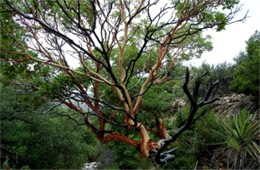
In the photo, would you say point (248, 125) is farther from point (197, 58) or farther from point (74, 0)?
point (74, 0)

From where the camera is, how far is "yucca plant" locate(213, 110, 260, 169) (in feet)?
15.9

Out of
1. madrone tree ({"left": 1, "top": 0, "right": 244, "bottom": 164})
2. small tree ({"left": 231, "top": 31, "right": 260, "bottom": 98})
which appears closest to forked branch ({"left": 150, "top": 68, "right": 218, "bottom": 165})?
madrone tree ({"left": 1, "top": 0, "right": 244, "bottom": 164})

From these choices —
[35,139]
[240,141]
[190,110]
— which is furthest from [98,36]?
[35,139]

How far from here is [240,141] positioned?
5.10 metres

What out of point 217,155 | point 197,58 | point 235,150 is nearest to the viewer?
point 235,150

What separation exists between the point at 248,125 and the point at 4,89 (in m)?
6.26

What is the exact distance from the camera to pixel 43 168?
8.17m

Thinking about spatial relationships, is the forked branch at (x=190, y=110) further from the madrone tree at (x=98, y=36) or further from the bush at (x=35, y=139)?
the bush at (x=35, y=139)

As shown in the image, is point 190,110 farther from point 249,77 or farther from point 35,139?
point 35,139

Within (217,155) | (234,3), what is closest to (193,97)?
(234,3)

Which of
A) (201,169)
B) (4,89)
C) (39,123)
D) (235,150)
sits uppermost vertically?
(4,89)

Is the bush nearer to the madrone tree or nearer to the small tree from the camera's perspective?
the madrone tree

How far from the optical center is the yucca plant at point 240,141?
483 centimetres

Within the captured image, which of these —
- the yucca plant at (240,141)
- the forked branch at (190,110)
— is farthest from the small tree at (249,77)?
the forked branch at (190,110)
